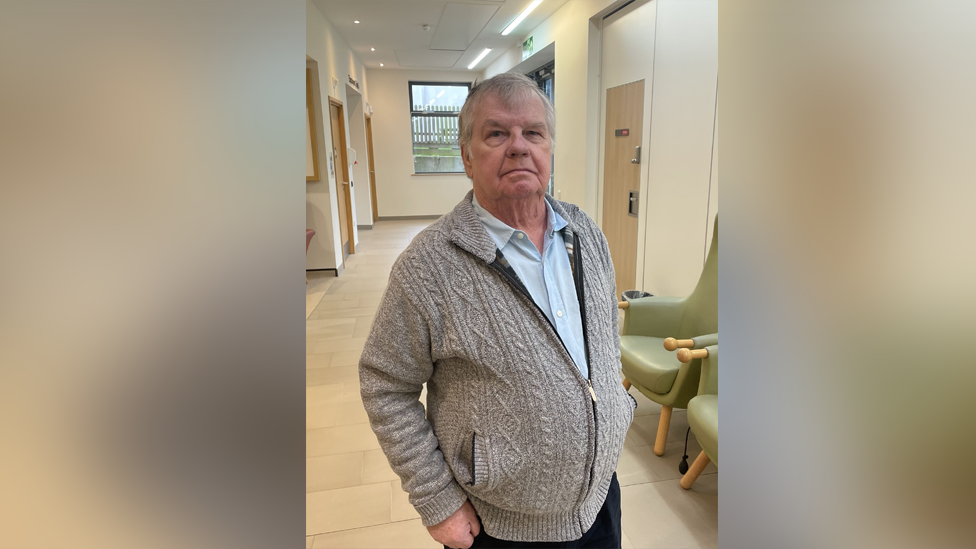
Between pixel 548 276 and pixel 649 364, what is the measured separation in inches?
62.6

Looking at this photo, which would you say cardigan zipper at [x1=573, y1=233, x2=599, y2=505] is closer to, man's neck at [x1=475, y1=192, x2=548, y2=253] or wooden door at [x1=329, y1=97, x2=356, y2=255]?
man's neck at [x1=475, y1=192, x2=548, y2=253]

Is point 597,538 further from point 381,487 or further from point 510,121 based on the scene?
point 381,487

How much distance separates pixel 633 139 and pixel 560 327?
3.53 meters

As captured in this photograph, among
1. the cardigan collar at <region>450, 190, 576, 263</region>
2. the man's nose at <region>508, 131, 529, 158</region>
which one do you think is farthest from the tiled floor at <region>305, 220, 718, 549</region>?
the man's nose at <region>508, 131, 529, 158</region>

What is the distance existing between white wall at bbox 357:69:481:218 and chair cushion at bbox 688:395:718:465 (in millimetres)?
8779

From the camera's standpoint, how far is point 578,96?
5055mm

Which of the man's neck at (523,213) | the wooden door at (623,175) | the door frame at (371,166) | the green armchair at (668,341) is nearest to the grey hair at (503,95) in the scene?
the man's neck at (523,213)

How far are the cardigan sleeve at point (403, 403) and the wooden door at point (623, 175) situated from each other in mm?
3464

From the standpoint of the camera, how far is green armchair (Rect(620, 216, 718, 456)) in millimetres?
2199

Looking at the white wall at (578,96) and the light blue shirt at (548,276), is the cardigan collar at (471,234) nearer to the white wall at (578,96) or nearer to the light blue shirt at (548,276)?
the light blue shirt at (548,276)

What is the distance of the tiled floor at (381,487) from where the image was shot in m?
1.81

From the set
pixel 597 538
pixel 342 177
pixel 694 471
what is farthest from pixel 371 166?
pixel 597 538
